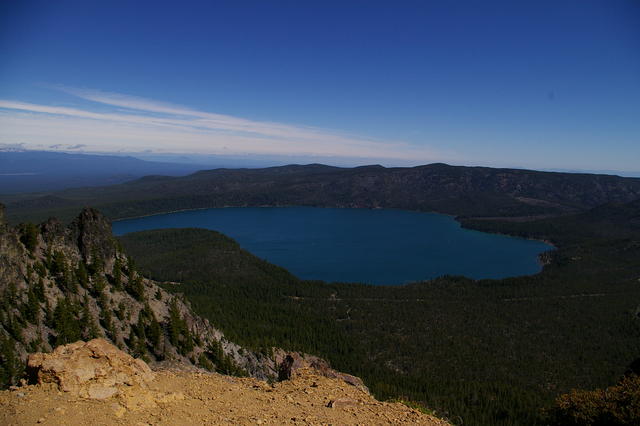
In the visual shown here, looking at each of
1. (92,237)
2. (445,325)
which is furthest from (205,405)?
(445,325)

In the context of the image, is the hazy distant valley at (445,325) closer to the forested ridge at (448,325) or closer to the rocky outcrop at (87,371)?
the forested ridge at (448,325)

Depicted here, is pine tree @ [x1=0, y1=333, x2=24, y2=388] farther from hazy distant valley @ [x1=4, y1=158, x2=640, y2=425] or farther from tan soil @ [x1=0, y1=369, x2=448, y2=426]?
tan soil @ [x1=0, y1=369, x2=448, y2=426]

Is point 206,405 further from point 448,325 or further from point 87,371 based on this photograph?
point 448,325

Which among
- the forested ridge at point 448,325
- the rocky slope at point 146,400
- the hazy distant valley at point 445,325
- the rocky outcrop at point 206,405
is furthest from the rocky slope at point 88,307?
the forested ridge at point 448,325

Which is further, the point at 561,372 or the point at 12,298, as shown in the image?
the point at 561,372

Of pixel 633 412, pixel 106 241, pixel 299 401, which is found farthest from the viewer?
pixel 106 241

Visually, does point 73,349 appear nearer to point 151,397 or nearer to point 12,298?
point 151,397

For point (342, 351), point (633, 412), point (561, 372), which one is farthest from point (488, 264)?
point (633, 412)
